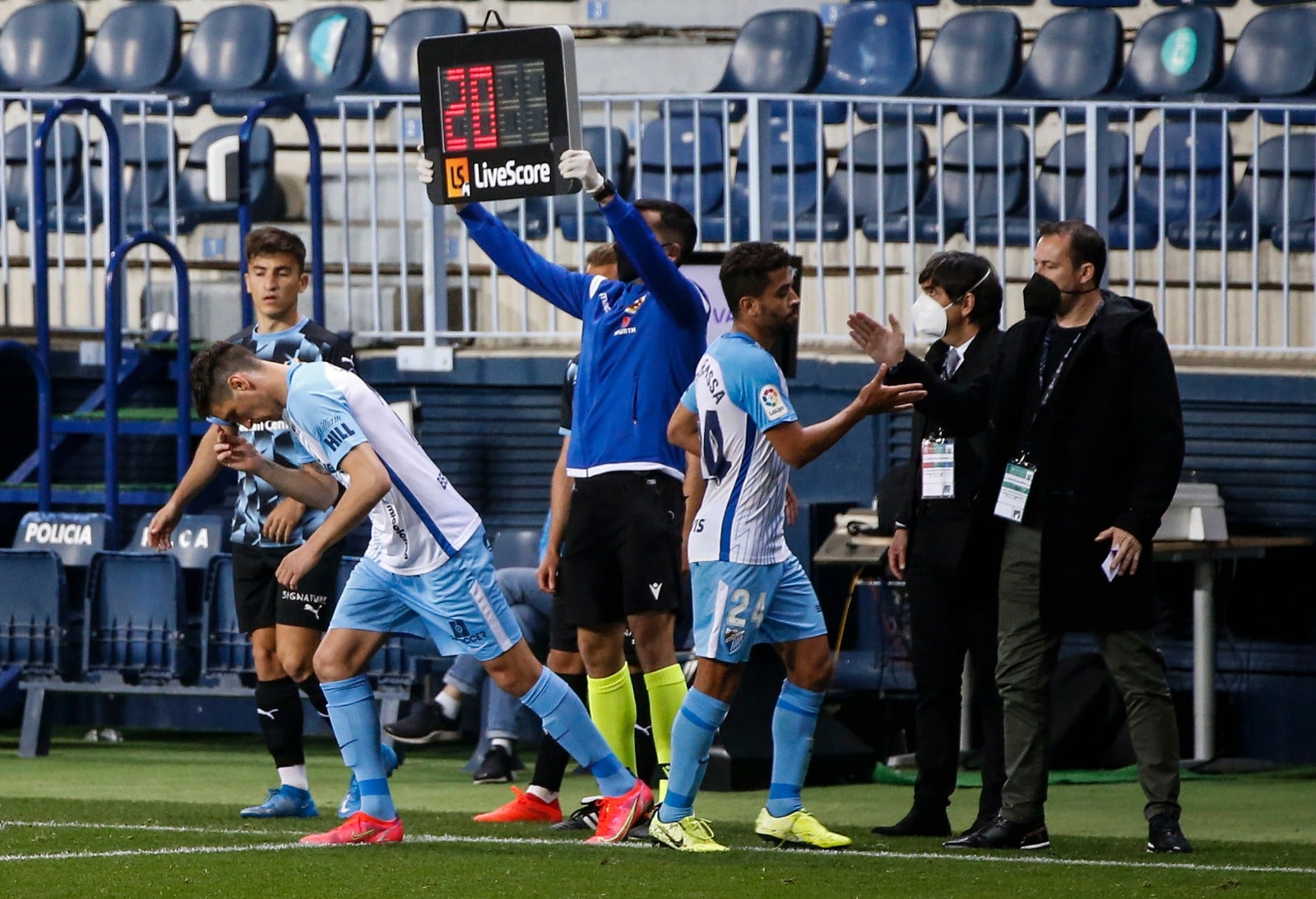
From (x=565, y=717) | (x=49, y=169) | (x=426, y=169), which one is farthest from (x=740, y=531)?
(x=49, y=169)

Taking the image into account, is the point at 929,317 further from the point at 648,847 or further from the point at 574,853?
the point at 574,853

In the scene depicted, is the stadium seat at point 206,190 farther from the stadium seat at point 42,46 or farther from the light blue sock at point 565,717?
the light blue sock at point 565,717

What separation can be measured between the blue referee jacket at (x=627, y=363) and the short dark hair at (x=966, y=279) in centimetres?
73

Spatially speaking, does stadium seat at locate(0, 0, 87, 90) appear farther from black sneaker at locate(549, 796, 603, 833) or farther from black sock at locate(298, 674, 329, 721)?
black sneaker at locate(549, 796, 603, 833)

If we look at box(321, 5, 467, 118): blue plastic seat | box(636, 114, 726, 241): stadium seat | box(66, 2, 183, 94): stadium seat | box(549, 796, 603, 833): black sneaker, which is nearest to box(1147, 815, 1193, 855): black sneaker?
box(549, 796, 603, 833): black sneaker

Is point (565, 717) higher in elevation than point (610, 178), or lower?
lower

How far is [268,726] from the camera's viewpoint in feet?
25.7

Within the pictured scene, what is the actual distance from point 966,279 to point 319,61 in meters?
8.03

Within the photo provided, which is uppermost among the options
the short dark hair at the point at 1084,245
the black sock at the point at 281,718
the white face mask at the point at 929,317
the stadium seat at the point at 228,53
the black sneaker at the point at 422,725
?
the stadium seat at the point at 228,53

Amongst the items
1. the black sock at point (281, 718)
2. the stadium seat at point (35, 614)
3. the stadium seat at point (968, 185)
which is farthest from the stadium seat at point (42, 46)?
the black sock at point (281, 718)

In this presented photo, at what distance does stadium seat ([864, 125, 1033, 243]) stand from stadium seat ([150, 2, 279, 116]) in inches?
187

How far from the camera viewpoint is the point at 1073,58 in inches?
507

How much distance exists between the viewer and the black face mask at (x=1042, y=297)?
22.6 feet

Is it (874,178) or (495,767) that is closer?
(495,767)
